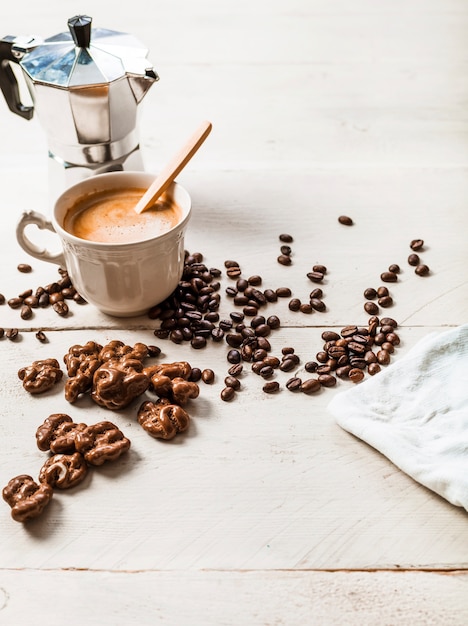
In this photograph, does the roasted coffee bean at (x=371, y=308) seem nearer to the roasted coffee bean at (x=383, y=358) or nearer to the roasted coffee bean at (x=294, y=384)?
the roasted coffee bean at (x=383, y=358)

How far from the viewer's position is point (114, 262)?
130 cm

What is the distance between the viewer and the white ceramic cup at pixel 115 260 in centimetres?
129

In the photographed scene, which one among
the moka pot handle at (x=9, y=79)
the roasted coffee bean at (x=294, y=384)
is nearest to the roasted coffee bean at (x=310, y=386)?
the roasted coffee bean at (x=294, y=384)

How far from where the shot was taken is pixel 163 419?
1.16 meters

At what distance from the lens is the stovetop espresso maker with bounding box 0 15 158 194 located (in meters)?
1.45

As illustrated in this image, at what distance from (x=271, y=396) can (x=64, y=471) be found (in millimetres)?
366

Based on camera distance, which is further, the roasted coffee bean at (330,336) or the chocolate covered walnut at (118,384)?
the roasted coffee bean at (330,336)

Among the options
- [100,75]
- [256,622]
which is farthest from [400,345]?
[100,75]

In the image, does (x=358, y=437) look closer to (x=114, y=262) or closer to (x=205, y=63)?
(x=114, y=262)

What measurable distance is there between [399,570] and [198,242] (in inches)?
34.6

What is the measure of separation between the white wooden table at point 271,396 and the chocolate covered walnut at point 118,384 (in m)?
0.03

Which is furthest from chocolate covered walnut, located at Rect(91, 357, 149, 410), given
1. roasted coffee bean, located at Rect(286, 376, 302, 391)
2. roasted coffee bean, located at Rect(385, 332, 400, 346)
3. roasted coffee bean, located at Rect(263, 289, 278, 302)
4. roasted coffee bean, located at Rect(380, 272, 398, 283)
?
roasted coffee bean, located at Rect(380, 272, 398, 283)

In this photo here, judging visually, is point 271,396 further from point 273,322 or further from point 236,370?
point 273,322

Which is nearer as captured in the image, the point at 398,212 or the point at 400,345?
the point at 400,345
